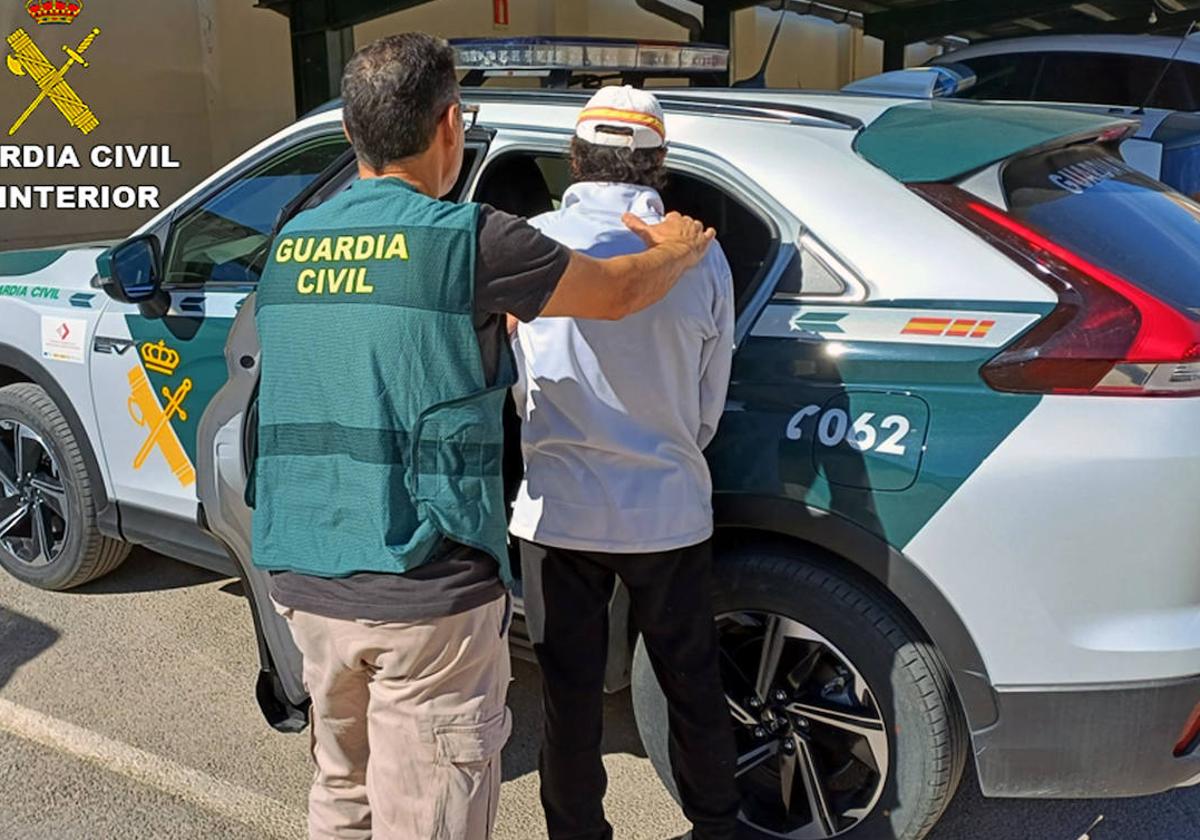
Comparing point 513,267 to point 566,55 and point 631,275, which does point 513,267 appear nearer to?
point 631,275

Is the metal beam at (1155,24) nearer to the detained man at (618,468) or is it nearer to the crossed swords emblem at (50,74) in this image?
the crossed swords emblem at (50,74)

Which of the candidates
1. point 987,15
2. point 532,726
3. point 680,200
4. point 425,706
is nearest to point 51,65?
point 680,200

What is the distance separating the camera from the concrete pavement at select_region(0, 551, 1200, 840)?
2.86m

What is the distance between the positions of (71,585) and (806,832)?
2887 mm

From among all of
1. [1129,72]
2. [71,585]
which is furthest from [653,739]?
[1129,72]

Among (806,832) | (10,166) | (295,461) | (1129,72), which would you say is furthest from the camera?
(10,166)

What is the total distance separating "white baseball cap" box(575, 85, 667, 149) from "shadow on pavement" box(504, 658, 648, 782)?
1.76 m

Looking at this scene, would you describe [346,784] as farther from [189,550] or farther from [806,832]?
[189,550]

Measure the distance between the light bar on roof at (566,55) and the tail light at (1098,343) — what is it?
4.22 ft

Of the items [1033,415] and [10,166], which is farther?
[10,166]

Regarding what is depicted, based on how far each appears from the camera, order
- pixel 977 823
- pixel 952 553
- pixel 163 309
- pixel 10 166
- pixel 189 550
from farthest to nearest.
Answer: pixel 10 166 → pixel 189 550 → pixel 163 309 → pixel 977 823 → pixel 952 553

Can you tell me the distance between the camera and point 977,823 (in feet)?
9.50

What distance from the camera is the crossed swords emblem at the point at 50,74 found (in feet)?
36.5

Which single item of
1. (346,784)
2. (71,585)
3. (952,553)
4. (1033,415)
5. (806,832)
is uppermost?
(1033,415)
